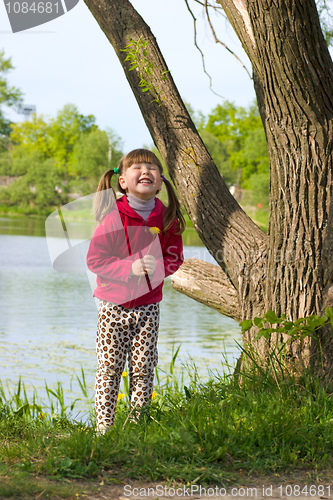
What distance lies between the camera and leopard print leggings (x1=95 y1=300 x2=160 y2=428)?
2.62 meters

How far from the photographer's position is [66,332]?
6.80 metres

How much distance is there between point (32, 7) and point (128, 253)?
2.57 meters

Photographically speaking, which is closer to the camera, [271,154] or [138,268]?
[138,268]

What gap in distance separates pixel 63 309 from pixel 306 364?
6166mm

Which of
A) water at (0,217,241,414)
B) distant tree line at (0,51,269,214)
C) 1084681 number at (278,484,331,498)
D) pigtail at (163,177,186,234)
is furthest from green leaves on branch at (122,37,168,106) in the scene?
distant tree line at (0,51,269,214)

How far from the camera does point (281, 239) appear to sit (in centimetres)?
287

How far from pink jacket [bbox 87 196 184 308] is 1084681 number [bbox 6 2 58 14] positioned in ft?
6.80

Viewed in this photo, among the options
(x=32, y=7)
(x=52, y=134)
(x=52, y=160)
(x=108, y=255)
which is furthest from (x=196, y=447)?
(x=52, y=134)

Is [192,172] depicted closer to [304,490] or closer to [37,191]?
[304,490]

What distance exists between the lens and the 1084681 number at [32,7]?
3914mm

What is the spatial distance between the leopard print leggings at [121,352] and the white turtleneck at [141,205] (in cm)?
52

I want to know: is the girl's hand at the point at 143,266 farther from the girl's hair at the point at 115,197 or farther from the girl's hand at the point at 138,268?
the girl's hair at the point at 115,197

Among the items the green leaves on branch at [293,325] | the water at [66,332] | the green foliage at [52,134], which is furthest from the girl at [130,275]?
the green foliage at [52,134]

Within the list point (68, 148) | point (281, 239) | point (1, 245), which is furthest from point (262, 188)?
point (281, 239)
